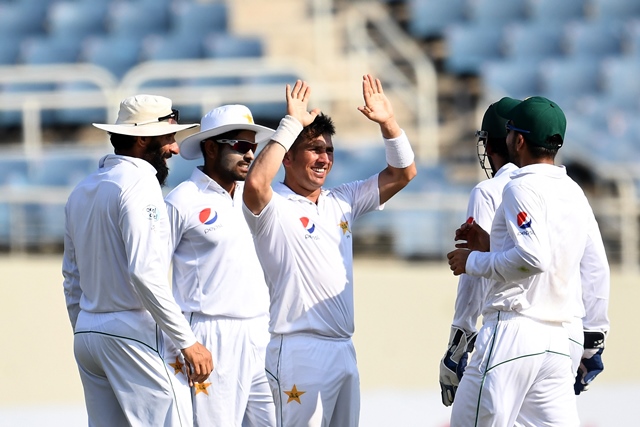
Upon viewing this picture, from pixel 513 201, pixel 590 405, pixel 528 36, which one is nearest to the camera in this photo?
pixel 513 201

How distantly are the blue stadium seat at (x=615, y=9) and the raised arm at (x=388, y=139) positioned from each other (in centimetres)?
866

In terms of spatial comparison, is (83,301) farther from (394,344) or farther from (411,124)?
(411,124)

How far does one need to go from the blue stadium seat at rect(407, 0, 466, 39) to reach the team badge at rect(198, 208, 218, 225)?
835 cm

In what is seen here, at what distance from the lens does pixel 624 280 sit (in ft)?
26.6

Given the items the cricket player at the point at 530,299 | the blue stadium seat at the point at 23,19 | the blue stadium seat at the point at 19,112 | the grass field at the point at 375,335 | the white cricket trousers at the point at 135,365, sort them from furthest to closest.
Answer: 1. the blue stadium seat at the point at 23,19
2. the blue stadium seat at the point at 19,112
3. the grass field at the point at 375,335
4. the white cricket trousers at the point at 135,365
5. the cricket player at the point at 530,299

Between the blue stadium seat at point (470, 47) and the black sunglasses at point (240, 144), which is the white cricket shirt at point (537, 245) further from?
the blue stadium seat at point (470, 47)

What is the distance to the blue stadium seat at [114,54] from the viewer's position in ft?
39.8

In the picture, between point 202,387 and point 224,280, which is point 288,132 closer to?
point 224,280

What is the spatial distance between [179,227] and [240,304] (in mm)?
408

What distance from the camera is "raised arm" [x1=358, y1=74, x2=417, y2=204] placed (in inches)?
179

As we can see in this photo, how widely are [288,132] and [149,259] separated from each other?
73 centimetres

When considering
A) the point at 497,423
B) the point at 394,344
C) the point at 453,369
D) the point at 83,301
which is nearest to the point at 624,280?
the point at 394,344

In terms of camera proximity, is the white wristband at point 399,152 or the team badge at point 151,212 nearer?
the team badge at point 151,212

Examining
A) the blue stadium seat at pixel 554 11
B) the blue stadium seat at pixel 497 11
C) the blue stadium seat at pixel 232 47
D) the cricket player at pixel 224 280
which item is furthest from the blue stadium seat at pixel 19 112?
the cricket player at pixel 224 280
